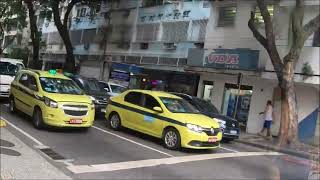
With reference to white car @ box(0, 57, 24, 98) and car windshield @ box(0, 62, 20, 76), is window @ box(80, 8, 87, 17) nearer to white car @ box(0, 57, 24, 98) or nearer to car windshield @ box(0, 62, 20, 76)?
white car @ box(0, 57, 24, 98)

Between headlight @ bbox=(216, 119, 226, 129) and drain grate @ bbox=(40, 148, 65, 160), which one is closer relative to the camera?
drain grate @ bbox=(40, 148, 65, 160)

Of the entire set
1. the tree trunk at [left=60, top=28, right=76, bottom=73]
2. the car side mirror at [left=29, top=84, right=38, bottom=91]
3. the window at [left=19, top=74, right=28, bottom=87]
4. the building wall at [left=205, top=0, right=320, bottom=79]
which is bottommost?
the car side mirror at [left=29, top=84, right=38, bottom=91]

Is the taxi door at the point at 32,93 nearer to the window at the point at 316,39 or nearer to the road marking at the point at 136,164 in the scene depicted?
the road marking at the point at 136,164

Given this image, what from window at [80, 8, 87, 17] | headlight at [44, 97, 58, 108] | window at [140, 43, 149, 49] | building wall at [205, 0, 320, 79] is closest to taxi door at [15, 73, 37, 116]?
headlight at [44, 97, 58, 108]

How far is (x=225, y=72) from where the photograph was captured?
79.9 ft

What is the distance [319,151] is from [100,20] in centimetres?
3791

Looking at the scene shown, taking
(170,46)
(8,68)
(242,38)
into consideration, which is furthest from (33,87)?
(170,46)

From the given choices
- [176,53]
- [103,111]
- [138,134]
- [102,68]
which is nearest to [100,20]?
[102,68]

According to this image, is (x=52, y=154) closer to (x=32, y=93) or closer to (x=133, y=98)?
(x=32, y=93)

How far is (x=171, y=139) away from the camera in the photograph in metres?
13.8

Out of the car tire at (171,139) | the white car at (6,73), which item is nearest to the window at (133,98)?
the car tire at (171,139)

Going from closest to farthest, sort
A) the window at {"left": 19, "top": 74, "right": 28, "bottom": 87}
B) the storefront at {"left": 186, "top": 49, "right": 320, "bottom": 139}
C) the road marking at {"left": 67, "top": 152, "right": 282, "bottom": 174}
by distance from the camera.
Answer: the road marking at {"left": 67, "top": 152, "right": 282, "bottom": 174}, the window at {"left": 19, "top": 74, "right": 28, "bottom": 87}, the storefront at {"left": 186, "top": 49, "right": 320, "bottom": 139}

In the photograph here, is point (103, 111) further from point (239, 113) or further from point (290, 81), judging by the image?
point (239, 113)

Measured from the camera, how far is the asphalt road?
379 inches
